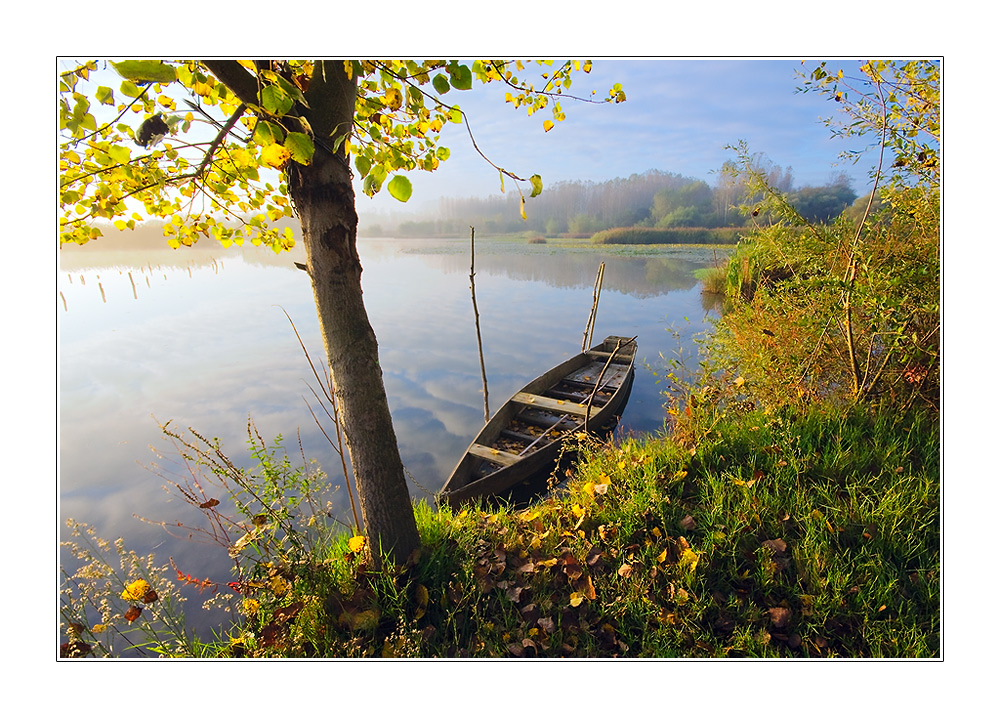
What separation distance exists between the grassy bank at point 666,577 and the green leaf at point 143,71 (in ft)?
6.49

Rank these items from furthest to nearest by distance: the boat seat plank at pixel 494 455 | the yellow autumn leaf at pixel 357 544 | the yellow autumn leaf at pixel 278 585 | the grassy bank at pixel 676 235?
1. the grassy bank at pixel 676 235
2. the boat seat plank at pixel 494 455
3. the yellow autumn leaf at pixel 357 544
4. the yellow autumn leaf at pixel 278 585

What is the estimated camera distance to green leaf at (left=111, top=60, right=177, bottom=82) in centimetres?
126

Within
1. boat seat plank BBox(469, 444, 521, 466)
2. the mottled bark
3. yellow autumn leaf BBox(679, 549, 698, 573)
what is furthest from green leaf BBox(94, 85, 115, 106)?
boat seat plank BBox(469, 444, 521, 466)

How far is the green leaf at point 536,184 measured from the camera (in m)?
1.75

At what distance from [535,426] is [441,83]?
4.64 metres

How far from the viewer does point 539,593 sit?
2066 millimetres

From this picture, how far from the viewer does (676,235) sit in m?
14.1

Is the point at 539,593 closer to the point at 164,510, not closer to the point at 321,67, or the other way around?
the point at 321,67

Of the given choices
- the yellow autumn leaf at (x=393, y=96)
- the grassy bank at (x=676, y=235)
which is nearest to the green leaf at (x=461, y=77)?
the yellow autumn leaf at (x=393, y=96)

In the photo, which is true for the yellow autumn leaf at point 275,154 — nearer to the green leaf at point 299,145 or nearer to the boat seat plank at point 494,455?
the green leaf at point 299,145

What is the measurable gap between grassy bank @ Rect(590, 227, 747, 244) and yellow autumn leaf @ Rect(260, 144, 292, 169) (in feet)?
30.8

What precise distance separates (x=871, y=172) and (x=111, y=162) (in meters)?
4.00

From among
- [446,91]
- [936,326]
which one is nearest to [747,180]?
[936,326]
